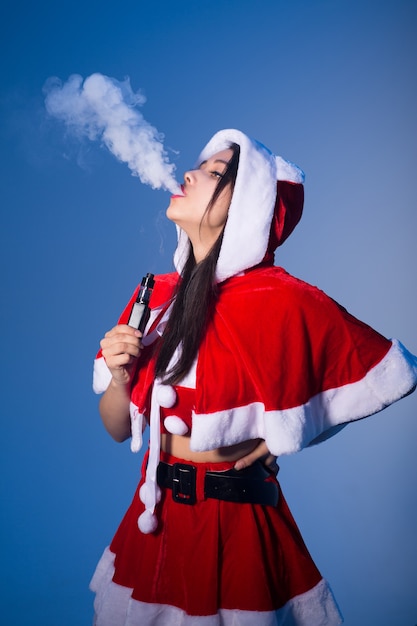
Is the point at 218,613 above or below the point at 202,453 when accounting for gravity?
below

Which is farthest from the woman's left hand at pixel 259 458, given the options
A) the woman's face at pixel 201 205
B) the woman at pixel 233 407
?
the woman's face at pixel 201 205

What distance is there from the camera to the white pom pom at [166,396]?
1154mm

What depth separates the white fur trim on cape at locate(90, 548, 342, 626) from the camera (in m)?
1.03

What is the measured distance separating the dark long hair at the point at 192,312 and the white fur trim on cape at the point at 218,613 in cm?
46

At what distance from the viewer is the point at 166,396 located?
1.15m

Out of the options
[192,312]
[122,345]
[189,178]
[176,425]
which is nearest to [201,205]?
[189,178]

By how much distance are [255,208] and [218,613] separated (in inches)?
33.7

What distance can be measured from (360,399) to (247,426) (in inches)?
9.7

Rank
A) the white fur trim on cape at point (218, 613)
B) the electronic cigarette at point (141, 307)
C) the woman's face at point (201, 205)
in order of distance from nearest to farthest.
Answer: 1. the white fur trim on cape at point (218, 613)
2. the electronic cigarette at point (141, 307)
3. the woman's face at point (201, 205)

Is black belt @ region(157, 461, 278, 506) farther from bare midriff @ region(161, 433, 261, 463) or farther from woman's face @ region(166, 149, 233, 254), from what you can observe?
woman's face @ region(166, 149, 233, 254)

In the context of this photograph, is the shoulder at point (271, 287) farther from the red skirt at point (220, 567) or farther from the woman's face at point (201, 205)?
the red skirt at point (220, 567)

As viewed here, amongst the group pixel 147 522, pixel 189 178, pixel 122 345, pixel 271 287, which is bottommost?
pixel 147 522

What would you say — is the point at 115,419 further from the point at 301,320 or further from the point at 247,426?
the point at 301,320

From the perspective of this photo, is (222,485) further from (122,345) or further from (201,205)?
(201,205)
